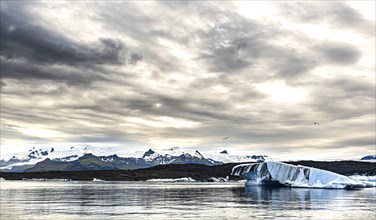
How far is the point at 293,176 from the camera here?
9444 cm

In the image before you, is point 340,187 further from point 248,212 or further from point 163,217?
point 163,217

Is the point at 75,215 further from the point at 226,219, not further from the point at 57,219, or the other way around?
the point at 226,219

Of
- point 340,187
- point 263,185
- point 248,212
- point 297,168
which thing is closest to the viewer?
point 248,212

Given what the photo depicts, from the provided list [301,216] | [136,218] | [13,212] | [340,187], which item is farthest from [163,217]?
[340,187]

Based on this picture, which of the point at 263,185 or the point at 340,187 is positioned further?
the point at 263,185

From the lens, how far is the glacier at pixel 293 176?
8681 cm

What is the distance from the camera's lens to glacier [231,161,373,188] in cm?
8681

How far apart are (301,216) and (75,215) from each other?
1828 centimetres

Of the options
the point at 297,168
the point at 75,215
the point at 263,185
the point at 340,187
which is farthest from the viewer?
the point at 263,185

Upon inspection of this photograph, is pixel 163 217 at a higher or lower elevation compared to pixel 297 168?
lower

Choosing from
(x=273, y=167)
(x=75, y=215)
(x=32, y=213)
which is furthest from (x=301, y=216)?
(x=273, y=167)

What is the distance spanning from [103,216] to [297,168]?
63.4 meters

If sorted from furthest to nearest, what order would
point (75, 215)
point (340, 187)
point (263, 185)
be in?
point (263, 185) < point (340, 187) < point (75, 215)

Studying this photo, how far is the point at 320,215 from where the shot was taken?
37875 millimetres
